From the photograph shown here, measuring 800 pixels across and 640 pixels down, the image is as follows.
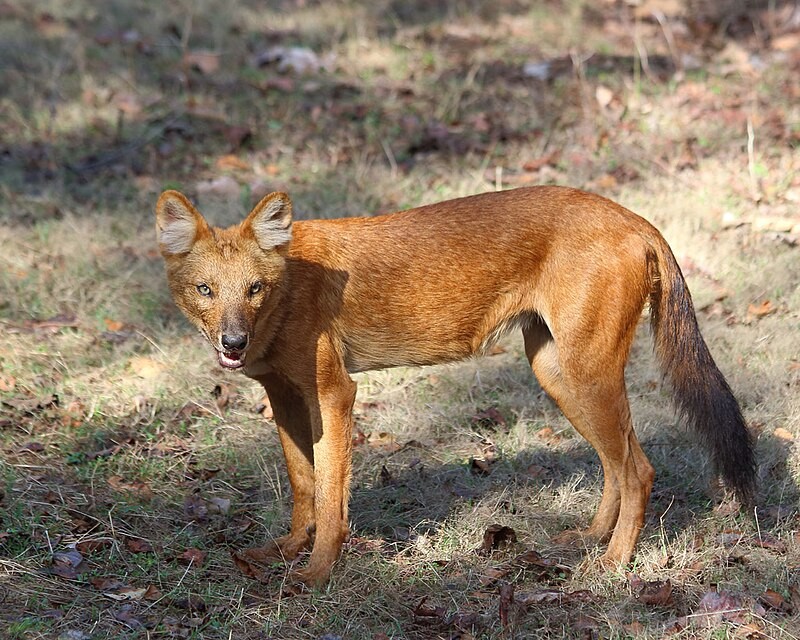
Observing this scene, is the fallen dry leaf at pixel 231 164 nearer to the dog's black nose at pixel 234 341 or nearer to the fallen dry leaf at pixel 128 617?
the dog's black nose at pixel 234 341

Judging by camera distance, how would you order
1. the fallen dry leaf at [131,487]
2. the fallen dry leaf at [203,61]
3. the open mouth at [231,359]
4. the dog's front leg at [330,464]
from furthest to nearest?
1. the fallen dry leaf at [203,61]
2. the fallen dry leaf at [131,487]
3. the dog's front leg at [330,464]
4. the open mouth at [231,359]

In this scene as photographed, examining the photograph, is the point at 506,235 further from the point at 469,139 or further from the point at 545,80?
the point at 545,80

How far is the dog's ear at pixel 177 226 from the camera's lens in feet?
14.4

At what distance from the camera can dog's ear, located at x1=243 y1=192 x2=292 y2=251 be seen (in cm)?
446

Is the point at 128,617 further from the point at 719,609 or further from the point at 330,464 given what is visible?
the point at 719,609

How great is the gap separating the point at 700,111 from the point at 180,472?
6.09 m

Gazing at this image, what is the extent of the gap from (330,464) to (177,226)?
50.8 inches

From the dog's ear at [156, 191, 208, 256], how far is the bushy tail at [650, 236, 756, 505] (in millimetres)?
2143

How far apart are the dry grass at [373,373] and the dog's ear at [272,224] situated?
60.5 inches

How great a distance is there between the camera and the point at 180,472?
5.50 meters

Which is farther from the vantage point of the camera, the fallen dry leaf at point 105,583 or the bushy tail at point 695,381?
the bushy tail at point 695,381

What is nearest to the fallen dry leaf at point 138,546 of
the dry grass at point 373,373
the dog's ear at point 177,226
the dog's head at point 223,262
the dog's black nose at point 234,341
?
the dry grass at point 373,373

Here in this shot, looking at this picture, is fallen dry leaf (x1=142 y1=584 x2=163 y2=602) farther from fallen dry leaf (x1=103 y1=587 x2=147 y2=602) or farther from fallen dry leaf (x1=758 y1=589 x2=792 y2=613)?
fallen dry leaf (x1=758 y1=589 x2=792 y2=613)

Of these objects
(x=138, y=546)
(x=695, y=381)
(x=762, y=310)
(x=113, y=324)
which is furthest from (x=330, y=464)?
(x=762, y=310)
